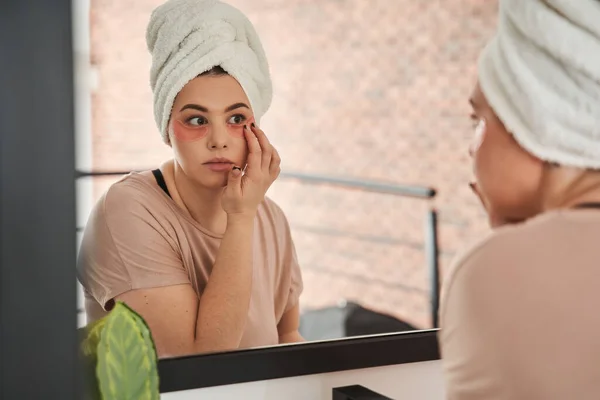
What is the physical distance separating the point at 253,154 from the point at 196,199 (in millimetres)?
139

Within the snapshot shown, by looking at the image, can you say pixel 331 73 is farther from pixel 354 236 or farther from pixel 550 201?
pixel 550 201

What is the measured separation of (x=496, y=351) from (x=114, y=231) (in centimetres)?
73

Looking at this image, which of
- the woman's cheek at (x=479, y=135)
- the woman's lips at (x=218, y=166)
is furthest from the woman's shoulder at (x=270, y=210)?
the woman's cheek at (x=479, y=135)

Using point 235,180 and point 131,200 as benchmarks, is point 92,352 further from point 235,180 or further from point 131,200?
point 235,180

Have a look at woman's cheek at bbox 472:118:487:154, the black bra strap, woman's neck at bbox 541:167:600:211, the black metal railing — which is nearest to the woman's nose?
the black bra strap

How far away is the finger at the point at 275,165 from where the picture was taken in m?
1.47

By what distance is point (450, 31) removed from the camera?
167cm

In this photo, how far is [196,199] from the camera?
1417mm

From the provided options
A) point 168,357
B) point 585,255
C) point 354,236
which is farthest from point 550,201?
point 168,357

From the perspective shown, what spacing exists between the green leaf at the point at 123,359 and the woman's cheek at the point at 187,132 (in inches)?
17.6

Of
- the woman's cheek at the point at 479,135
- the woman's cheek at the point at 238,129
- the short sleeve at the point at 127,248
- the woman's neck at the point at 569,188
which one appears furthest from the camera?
the woman's cheek at the point at 238,129

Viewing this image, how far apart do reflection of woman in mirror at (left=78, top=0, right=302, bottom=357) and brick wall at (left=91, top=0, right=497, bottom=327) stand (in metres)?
0.03

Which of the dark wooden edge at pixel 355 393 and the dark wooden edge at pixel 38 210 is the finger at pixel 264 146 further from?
the dark wooden edge at pixel 38 210

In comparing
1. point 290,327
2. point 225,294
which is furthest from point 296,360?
point 225,294
